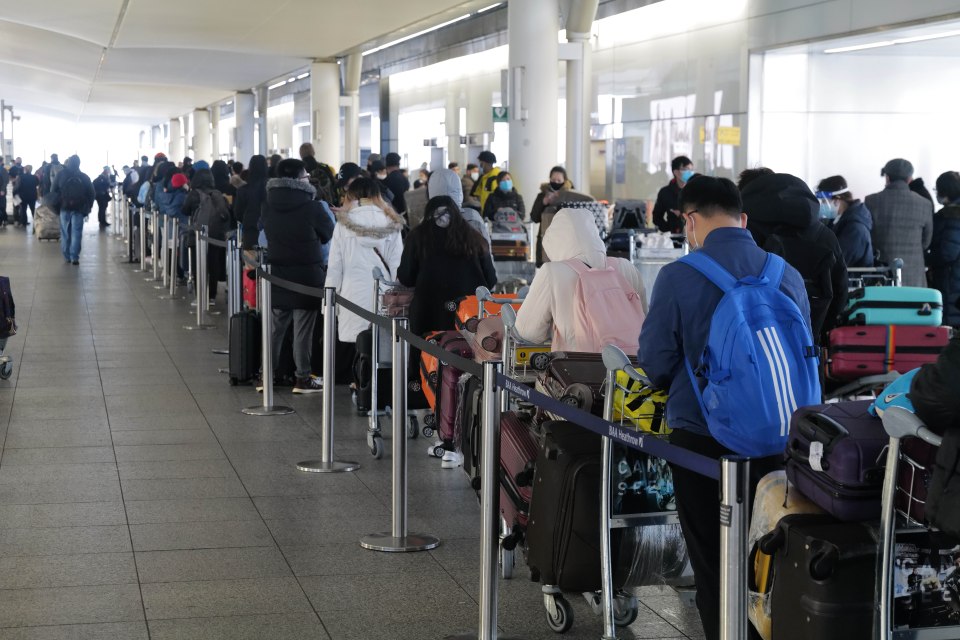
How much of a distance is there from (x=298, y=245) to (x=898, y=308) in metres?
4.81

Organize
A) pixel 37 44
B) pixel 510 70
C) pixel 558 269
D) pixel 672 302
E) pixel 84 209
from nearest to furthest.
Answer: pixel 672 302 → pixel 558 269 → pixel 510 70 → pixel 84 209 → pixel 37 44

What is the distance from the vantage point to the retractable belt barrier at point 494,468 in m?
2.98

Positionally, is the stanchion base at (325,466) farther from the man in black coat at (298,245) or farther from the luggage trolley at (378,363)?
the man in black coat at (298,245)

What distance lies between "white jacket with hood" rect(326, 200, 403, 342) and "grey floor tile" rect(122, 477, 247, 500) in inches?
87.1

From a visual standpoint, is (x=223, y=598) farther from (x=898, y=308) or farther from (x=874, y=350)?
(x=898, y=308)

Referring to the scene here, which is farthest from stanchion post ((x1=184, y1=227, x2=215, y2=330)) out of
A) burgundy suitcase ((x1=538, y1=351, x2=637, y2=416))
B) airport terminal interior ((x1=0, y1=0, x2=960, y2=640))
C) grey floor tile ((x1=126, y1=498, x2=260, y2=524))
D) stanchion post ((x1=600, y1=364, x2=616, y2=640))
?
stanchion post ((x1=600, y1=364, x2=616, y2=640))

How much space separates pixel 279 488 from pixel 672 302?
3699 mm

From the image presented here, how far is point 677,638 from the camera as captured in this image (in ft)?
15.3

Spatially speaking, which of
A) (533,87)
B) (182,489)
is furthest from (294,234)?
(533,87)

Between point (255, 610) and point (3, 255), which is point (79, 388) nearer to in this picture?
point (255, 610)

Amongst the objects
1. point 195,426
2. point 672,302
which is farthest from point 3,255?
point 672,302

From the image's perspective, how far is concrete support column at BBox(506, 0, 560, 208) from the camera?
19.9m

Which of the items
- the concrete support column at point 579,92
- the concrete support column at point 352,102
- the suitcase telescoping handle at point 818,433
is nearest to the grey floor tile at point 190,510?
the suitcase telescoping handle at point 818,433

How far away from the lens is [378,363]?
833 cm
